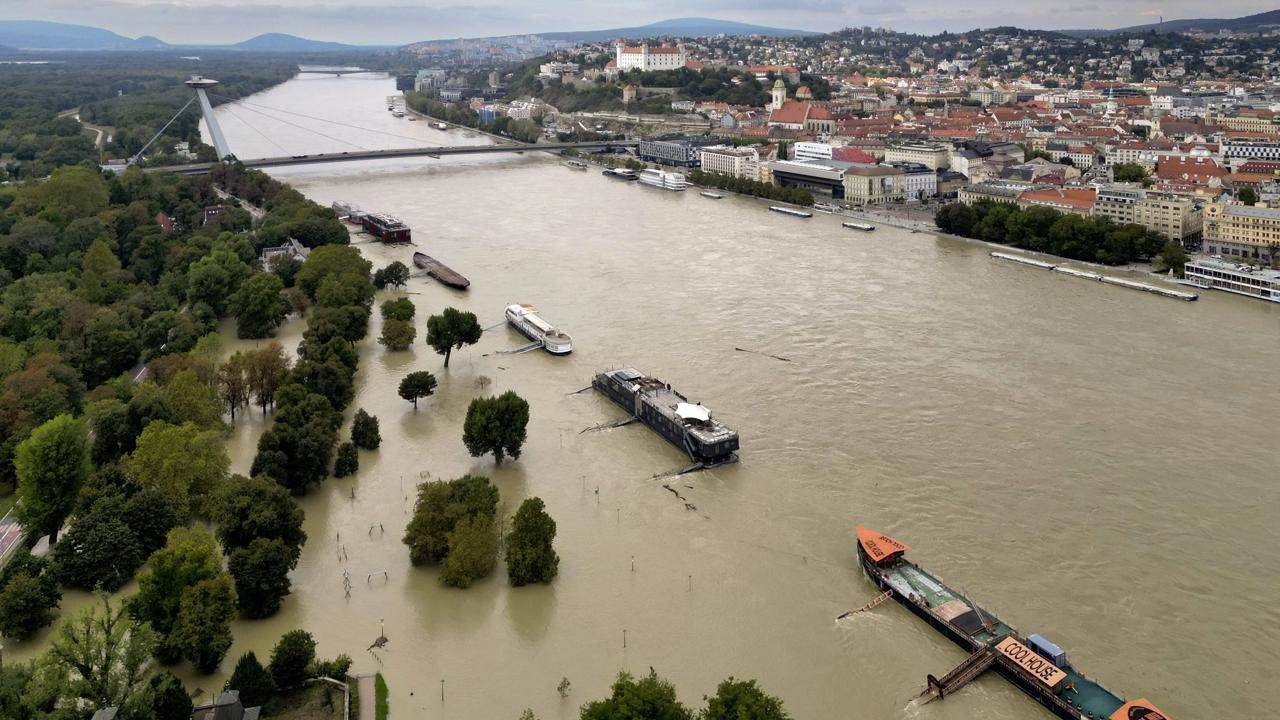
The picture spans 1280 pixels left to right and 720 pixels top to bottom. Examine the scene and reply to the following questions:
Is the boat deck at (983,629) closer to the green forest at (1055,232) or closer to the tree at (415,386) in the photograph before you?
the tree at (415,386)

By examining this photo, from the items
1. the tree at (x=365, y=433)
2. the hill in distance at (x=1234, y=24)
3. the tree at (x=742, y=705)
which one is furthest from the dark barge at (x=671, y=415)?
the hill in distance at (x=1234, y=24)

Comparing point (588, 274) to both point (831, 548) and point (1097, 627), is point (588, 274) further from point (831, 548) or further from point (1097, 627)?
point (1097, 627)

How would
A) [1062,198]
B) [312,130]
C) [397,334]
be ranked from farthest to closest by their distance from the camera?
1. [312,130]
2. [1062,198]
3. [397,334]

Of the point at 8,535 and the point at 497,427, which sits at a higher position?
the point at 497,427

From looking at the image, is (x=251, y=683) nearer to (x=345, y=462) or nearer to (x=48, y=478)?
(x=48, y=478)

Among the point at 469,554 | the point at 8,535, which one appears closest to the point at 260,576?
the point at 469,554

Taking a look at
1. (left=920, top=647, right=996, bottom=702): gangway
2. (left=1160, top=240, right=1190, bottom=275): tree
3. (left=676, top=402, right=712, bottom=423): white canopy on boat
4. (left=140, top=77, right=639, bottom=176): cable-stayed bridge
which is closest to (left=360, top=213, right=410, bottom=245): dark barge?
(left=140, top=77, right=639, bottom=176): cable-stayed bridge
